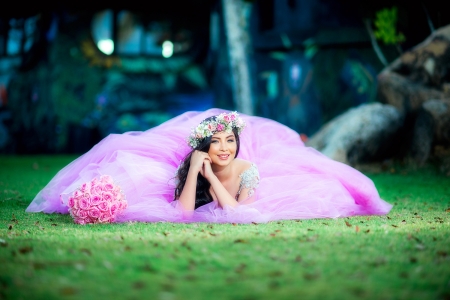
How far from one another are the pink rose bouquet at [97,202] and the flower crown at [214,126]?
2.71ft

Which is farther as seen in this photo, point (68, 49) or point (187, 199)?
point (68, 49)

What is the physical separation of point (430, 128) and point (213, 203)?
553 centimetres

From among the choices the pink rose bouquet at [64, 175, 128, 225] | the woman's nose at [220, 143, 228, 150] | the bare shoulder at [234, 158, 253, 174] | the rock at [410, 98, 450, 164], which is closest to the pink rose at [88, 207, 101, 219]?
the pink rose bouquet at [64, 175, 128, 225]

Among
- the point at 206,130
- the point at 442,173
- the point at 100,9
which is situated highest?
the point at 100,9

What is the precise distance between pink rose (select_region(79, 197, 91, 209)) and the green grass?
6.5 inches

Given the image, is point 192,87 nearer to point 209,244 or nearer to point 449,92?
point 449,92

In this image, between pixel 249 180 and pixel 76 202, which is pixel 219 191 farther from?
pixel 76 202

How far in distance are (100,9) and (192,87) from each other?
377 centimetres

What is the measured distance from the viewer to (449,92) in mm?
9078

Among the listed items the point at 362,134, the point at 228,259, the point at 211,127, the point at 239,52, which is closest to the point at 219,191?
the point at 211,127

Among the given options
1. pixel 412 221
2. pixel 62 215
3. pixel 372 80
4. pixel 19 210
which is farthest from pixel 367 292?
pixel 372 80

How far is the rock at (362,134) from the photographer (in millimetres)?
8930

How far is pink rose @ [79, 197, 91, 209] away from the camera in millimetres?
4113

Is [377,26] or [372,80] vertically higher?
[377,26]
